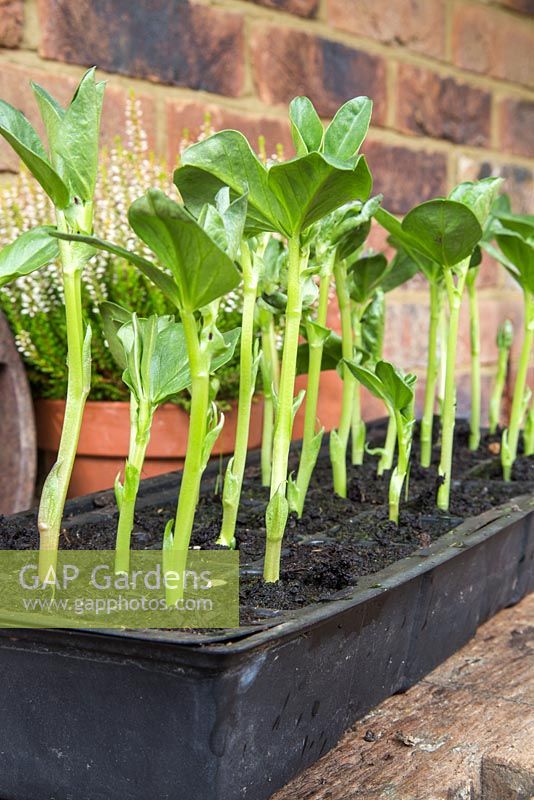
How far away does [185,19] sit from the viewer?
1438 millimetres

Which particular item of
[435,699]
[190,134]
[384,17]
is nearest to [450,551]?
[435,699]

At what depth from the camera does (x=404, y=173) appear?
72.7 inches

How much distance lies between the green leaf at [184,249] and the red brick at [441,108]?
1386mm

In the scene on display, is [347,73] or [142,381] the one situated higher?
[347,73]

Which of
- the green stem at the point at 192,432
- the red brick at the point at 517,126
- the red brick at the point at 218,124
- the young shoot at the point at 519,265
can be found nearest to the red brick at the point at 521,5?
the red brick at the point at 517,126

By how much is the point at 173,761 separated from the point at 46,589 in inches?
6.3

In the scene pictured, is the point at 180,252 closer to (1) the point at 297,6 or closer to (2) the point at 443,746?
(2) the point at 443,746

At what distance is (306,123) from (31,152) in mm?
241

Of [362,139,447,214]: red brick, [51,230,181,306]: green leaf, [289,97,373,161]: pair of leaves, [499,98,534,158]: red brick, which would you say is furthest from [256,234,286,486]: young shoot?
[499,98,534,158]: red brick

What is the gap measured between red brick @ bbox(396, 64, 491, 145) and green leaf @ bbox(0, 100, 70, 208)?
1304 millimetres

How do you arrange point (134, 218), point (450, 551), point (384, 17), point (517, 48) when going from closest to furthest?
1. point (134, 218)
2. point (450, 551)
3. point (384, 17)
4. point (517, 48)

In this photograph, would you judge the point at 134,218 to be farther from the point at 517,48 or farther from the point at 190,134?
the point at 517,48

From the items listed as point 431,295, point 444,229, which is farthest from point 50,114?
point 431,295

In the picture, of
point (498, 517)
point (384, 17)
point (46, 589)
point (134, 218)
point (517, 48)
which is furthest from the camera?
point (517, 48)
